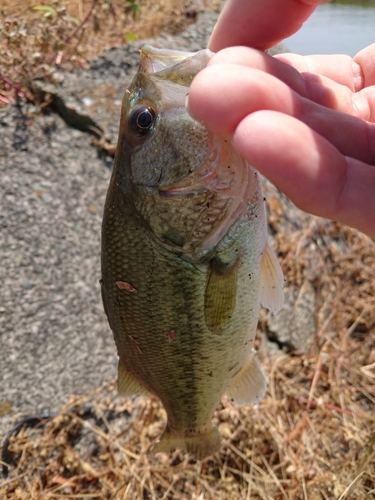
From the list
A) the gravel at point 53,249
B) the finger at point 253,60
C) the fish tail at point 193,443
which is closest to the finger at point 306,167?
the finger at point 253,60

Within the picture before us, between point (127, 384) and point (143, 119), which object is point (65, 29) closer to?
point (143, 119)

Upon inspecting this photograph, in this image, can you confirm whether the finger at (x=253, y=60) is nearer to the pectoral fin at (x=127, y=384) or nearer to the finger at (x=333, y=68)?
the finger at (x=333, y=68)

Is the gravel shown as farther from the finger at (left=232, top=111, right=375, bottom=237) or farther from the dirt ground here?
the finger at (left=232, top=111, right=375, bottom=237)

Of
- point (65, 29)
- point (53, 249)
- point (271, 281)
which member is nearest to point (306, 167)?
point (271, 281)

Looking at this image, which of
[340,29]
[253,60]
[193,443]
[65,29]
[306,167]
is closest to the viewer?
[306,167]

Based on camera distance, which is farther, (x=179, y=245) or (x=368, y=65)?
(x=368, y=65)

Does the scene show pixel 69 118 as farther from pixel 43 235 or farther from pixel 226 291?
pixel 226 291

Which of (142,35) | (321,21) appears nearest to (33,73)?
(142,35)

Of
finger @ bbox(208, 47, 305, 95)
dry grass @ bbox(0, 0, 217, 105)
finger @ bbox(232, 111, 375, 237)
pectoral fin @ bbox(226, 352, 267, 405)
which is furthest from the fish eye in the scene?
dry grass @ bbox(0, 0, 217, 105)
